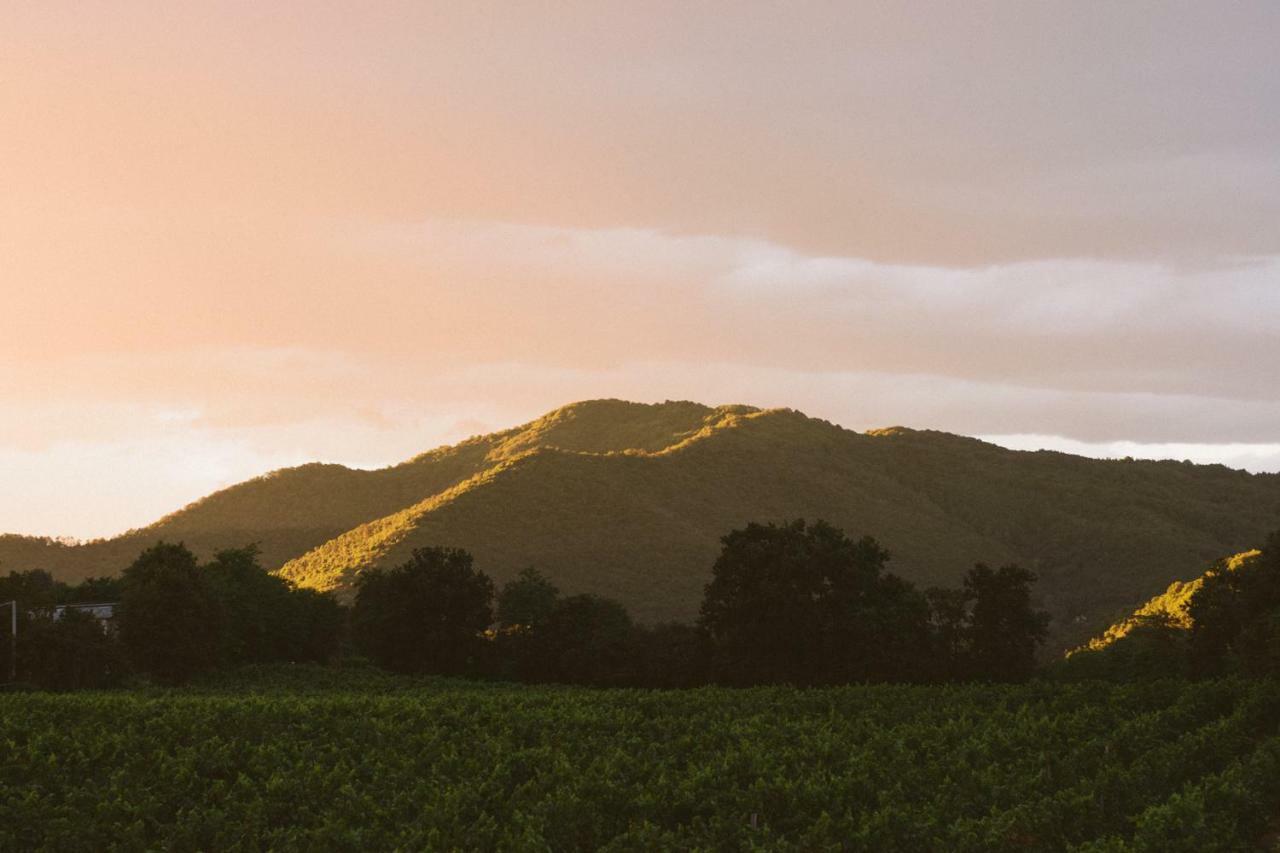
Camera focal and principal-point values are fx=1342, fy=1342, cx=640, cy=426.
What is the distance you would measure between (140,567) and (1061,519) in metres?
144

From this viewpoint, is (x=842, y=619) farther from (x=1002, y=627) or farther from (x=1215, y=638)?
(x=1215, y=638)

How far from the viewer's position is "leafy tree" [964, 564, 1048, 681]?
6981 cm

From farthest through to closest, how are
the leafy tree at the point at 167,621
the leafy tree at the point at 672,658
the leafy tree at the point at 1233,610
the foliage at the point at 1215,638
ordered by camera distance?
the leafy tree at the point at 672,658
the leafy tree at the point at 167,621
the leafy tree at the point at 1233,610
the foliage at the point at 1215,638

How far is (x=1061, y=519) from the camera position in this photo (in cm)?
18988

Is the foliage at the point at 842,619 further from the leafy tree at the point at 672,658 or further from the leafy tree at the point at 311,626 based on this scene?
the leafy tree at the point at 311,626

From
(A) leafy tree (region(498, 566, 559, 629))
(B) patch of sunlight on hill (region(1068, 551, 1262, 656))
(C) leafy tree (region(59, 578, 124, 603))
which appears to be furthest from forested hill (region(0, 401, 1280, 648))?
(A) leafy tree (region(498, 566, 559, 629))

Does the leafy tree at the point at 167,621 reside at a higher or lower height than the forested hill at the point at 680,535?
lower

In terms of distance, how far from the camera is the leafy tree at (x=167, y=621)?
240 feet

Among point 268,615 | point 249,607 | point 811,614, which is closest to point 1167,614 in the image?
point 811,614

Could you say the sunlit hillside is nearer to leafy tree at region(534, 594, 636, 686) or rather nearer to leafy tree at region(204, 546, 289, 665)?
leafy tree at region(534, 594, 636, 686)

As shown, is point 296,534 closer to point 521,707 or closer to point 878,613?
point 878,613

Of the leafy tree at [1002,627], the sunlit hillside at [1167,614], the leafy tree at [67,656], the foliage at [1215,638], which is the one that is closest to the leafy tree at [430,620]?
the leafy tree at [67,656]

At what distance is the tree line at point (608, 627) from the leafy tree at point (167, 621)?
0.26 ft

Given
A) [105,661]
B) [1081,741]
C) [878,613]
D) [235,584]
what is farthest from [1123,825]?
[235,584]
